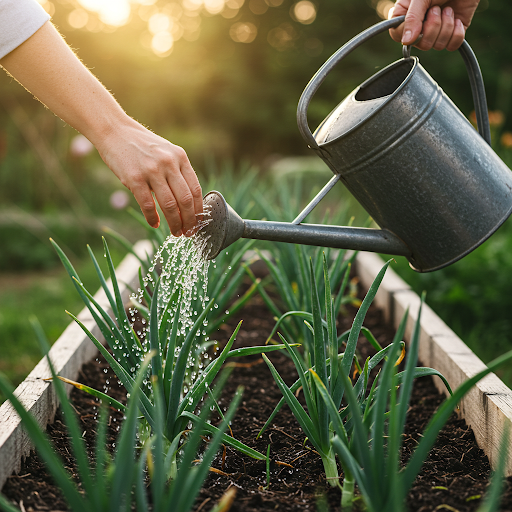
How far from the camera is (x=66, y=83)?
101 cm

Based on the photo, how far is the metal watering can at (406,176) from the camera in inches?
44.6

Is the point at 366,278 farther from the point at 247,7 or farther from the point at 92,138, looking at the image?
the point at 247,7

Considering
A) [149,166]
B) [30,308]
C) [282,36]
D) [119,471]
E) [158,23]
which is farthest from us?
[282,36]

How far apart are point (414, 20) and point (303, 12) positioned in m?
13.1

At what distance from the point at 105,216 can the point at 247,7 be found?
32.0 ft

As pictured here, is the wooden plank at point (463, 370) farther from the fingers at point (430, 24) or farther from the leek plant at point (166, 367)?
the fingers at point (430, 24)

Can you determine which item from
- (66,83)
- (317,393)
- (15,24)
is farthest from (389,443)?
(15,24)

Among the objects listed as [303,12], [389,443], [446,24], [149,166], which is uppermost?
[303,12]

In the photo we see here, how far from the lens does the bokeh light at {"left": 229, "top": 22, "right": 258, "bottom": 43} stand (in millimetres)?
13352

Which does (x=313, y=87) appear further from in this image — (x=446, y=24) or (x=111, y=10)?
(x=111, y=10)

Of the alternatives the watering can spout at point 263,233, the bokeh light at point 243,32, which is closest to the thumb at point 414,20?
the watering can spout at point 263,233

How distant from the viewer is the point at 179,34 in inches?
522

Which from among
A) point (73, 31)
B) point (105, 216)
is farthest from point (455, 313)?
point (73, 31)

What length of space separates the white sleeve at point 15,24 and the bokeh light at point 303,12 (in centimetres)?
1317
